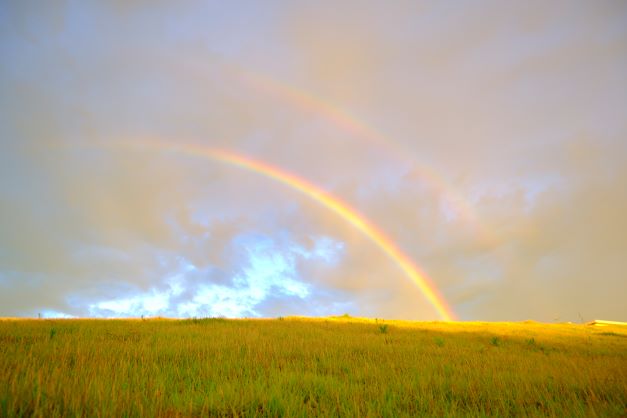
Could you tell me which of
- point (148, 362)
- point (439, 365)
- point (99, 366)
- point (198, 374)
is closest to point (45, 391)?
point (99, 366)

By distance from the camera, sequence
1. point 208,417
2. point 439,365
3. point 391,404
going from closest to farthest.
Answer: point 208,417, point 391,404, point 439,365

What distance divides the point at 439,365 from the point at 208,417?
520 cm

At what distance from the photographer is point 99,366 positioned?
5781 mm

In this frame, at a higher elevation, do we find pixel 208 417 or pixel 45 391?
pixel 45 391

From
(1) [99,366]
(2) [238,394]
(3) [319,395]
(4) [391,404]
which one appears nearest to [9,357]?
(1) [99,366]

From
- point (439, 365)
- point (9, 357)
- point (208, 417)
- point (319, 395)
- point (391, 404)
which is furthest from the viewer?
point (439, 365)

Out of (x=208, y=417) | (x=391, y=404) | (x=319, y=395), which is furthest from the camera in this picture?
(x=319, y=395)

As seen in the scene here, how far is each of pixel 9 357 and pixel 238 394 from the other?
182 inches

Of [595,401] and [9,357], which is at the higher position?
[9,357]

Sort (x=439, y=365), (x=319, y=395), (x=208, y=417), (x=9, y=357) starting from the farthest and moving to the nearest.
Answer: (x=439, y=365) → (x=9, y=357) → (x=319, y=395) → (x=208, y=417)

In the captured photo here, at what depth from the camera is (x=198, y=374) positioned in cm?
587

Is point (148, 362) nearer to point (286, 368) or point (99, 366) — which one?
point (99, 366)

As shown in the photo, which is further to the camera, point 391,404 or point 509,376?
point 509,376

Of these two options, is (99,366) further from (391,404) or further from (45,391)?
(391,404)
